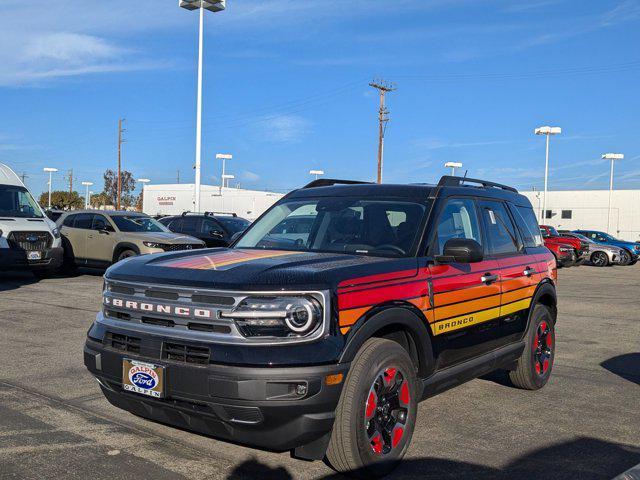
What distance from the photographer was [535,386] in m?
6.09

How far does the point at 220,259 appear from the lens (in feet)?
14.2

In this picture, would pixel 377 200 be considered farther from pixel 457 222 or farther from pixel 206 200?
pixel 206 200

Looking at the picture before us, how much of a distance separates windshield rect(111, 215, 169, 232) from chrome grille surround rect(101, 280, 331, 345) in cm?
1230

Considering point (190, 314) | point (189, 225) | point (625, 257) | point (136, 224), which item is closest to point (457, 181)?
point (190, 314)

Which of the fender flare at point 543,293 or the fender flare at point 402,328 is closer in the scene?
the fender flare at point 402,328

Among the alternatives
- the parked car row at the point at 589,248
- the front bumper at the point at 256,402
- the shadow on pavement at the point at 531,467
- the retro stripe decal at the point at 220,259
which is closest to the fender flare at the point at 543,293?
the shadow on pavement at the point at 531,467

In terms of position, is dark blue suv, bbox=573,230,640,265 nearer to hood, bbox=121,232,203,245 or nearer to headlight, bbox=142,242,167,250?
hood, bbox=121,232,203,245

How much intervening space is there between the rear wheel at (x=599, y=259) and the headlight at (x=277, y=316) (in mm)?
29190

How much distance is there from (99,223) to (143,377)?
13.3 metres

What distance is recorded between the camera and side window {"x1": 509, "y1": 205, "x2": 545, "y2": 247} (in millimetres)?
6152

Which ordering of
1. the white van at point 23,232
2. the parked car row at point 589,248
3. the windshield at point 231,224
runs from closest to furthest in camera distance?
the white van at point 23,232, the windshield at point 231,224, the parked car row at point 589,248

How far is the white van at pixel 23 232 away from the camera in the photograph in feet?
45.0

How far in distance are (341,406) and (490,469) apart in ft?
3.98

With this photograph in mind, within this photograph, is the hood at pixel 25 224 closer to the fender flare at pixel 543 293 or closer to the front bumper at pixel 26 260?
the front bumper at pixel 26 260
